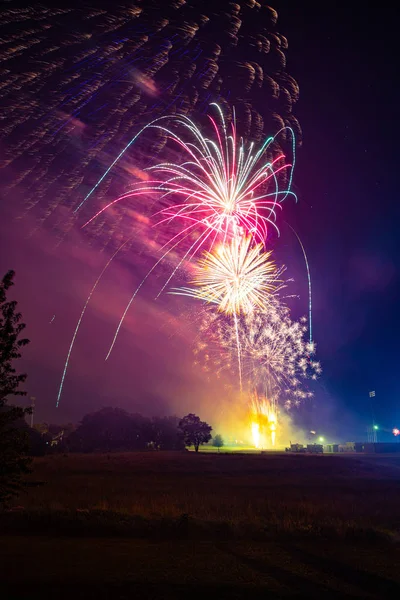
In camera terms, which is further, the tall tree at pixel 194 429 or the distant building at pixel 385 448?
the tall tree at pixel 194 429

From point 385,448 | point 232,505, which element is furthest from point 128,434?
point 232,505

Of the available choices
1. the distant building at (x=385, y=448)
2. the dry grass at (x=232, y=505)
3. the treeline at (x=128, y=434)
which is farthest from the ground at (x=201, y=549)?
the treeline at (x=128, y=434)

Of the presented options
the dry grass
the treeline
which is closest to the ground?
the dry grass

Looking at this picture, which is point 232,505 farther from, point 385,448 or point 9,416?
point 385,448

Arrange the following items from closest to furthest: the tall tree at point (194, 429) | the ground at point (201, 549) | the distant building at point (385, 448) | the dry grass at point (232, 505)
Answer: the ground at point (201, 549), the dry grass at point (232, 505), the distant building at point (385, 448), the tall tree at point (194, 429)

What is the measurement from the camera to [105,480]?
33.8 m

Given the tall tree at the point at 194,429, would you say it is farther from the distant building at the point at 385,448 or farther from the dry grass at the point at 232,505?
the dry grass at the point at 232,505

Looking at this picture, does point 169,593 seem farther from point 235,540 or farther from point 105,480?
point 105,480

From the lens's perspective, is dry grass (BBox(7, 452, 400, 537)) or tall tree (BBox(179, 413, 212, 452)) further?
tall tree (BBox(179, 413, 212, 452))

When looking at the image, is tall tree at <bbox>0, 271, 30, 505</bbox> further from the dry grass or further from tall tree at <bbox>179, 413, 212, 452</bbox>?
tall tree at <bbox>179, 413, 212, 452</bbox>

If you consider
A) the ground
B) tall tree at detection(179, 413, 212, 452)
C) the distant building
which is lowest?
the ground

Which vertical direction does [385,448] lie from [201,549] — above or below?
above

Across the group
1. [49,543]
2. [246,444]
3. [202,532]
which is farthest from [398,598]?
[246,444]

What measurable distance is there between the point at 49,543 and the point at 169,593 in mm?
5424
